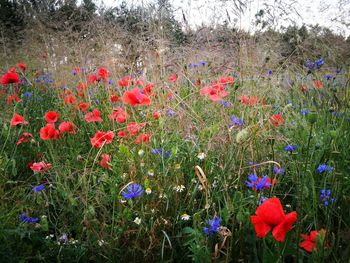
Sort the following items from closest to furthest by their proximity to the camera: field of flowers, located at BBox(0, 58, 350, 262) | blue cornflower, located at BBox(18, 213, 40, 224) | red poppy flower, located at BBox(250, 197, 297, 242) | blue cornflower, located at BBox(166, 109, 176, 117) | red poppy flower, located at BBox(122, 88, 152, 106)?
red poppy flower, located at BBox(250, 197, 297, 242), field of flowers, located at BBox(0, 58, 350, 262), blue cornflower, located at BBox(18, 213, 40, 224), red poppy flower, located at BBox(122, 88, 152, 106), blue cornflower, located at BBox(166, 109, 176, 117)

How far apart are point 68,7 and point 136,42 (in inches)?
44.6

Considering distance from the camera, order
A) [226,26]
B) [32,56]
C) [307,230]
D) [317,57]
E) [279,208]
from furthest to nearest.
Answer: [32,56] → [226,26] → [317,57] → [307,230] → [279,208]

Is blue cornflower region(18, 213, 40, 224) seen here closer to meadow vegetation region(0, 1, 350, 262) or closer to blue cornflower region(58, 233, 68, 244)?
meadow vegetation region(0, 1, 350, 262)

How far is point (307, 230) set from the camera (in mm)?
1196

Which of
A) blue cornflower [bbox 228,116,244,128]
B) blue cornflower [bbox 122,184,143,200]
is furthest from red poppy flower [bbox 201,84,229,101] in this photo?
blue cornflower [bbox 122,184,143,200]

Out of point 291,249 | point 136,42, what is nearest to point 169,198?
point 291,249

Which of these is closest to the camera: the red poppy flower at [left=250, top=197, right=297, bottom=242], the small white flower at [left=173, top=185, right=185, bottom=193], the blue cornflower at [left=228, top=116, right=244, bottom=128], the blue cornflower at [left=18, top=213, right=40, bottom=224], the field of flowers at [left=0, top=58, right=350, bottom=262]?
the red poppy flower at [left=250, top=197, right=297, bottom=242]

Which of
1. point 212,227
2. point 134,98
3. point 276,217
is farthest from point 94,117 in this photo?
point 276,217

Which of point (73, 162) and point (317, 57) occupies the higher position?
point (317, 57)

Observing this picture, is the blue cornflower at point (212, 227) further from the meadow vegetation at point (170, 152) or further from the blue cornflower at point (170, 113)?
the blue cornflower at point (170, 113)

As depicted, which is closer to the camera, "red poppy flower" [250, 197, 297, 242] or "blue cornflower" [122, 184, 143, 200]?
"red poppy flower" [250, 197, 297, 242]

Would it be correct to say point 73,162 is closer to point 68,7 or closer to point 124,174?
point 124,174

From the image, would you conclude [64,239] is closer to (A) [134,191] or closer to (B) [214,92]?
(A) [134,191]

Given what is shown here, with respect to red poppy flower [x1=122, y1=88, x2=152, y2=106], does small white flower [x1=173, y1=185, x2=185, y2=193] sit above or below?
below
